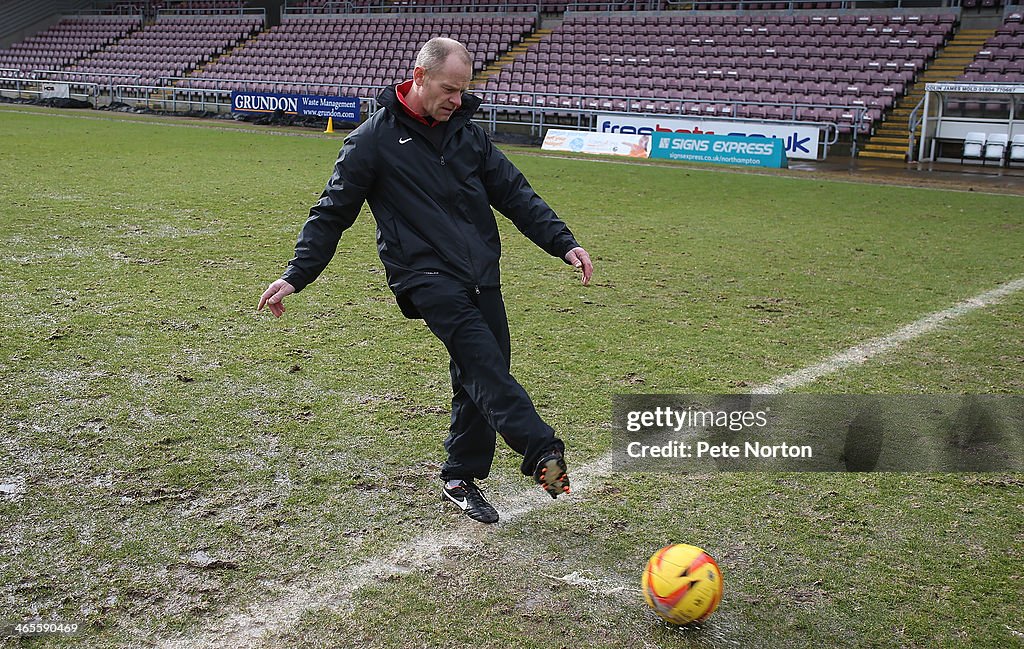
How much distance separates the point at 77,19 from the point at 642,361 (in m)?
49.5

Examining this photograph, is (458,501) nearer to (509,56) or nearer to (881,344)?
(881,344)

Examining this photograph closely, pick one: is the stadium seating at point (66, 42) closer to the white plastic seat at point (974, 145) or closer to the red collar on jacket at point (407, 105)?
the white plastic seat at point (974, 145)

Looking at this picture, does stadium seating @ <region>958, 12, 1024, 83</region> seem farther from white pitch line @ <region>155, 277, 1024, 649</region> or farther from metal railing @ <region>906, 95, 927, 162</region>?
white pitch line @ <region>155, 277, 1024, 649</region>

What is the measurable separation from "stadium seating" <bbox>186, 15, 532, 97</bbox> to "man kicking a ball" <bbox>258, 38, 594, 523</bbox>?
27.2m

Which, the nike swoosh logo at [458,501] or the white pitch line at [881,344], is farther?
the white pitch line at [881,344]

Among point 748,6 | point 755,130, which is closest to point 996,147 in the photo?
point 755,130

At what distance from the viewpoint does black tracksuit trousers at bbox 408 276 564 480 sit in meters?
3.57

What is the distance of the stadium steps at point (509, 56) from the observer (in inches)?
1231

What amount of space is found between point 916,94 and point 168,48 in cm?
2980

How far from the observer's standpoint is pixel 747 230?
39.0 ft

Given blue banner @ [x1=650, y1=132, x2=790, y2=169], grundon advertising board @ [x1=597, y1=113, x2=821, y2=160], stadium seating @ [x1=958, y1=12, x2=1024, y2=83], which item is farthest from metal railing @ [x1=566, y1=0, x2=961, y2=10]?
blue banner @ [x1=650, y1=132, x2=790, y2=169]

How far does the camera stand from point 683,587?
126 inches
